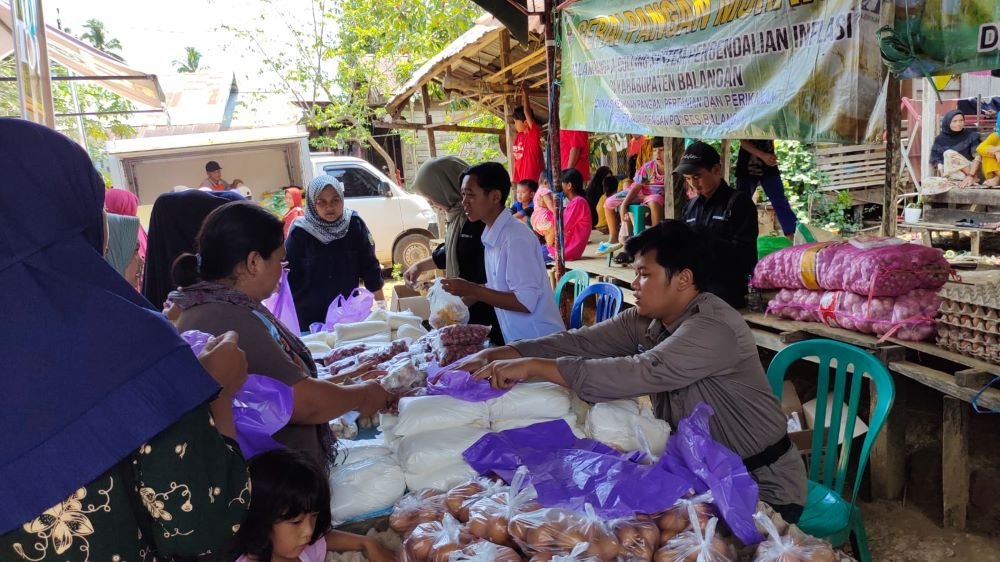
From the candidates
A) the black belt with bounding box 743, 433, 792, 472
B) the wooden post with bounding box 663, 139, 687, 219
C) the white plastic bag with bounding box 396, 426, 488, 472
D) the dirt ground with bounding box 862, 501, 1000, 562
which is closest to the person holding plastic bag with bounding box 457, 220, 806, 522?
the black belt with bounding box 743, 433, 792, 472

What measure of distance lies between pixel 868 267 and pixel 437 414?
8.48 feet

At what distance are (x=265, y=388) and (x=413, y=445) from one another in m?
0.53

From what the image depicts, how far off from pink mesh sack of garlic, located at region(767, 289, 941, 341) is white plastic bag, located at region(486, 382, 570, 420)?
2222 millimetres

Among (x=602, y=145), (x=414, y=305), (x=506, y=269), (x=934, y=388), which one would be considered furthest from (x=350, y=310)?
(x=602, y=145)

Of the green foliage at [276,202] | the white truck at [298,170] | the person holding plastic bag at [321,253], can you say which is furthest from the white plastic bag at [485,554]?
the green foliage at [276,202]

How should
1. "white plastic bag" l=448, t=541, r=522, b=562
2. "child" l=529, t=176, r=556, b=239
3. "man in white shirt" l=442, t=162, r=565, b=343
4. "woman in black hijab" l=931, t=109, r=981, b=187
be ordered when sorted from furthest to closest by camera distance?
"woman in black hijab" l=931, t=109, r=981, b=187 < "child" l=529, t=176, r=556, b=239 < "man in white shirt" l=442, t=162, r=565, b=343 < "white plastic bag" l=448, t=541, r=522, b=562

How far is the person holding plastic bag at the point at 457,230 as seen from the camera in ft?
12.1

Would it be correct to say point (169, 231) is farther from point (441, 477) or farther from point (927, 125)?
point (927, 125)

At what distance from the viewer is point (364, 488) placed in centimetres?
185

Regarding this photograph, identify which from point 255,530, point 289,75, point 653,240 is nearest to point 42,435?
point 255,530

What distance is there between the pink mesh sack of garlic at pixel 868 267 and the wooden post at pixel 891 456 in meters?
0.64

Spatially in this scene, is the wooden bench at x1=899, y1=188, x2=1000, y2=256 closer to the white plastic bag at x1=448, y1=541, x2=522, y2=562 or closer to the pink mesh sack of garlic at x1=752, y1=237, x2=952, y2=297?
the pink mesh sack of garlic at x1=752, y1=237, x2=952, y2=297

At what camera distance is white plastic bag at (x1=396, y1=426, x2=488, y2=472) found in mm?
1921

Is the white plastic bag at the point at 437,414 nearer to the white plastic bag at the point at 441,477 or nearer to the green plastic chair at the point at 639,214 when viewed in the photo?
the white plastic bag at the point at 441,477
